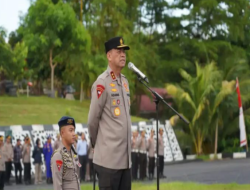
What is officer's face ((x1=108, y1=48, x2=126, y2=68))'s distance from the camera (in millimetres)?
6469

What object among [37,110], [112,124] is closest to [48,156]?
[37,110]

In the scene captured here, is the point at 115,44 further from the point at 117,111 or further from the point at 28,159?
the point at 28,159

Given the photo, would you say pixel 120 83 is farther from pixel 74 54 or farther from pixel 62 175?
pixel 74 54

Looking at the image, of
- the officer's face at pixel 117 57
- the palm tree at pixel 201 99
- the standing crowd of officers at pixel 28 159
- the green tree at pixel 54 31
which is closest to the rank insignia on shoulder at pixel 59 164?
the officer's face at pixel 117 57

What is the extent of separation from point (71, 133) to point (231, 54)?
32871 mm

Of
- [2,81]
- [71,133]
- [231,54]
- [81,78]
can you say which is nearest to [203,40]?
[231,54]

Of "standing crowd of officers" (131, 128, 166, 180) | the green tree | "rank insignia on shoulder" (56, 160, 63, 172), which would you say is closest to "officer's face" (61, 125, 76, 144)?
"rank insignia on shoulder" (56, 160, 63, 172)

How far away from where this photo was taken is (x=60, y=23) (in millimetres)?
35969

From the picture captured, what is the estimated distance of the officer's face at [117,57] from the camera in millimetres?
6469

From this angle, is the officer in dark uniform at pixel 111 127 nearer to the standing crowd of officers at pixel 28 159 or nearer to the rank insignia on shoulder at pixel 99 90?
the rank insignia on shoulder at pixel 99 90

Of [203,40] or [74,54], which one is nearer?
[74,54]

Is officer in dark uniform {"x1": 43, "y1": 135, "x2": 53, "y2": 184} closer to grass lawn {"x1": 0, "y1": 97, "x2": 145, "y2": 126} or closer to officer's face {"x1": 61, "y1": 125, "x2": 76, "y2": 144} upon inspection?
grass lawn {"x1": 0, "y1": 97, "x2": 145, "y2": 126}

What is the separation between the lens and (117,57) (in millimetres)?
6480

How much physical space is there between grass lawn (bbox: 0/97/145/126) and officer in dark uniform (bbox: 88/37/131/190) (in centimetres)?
2058
